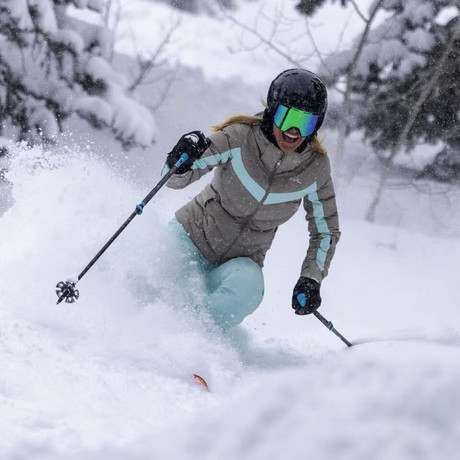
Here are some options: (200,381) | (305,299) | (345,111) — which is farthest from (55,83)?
(200,381)

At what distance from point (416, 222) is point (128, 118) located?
7.61 metres

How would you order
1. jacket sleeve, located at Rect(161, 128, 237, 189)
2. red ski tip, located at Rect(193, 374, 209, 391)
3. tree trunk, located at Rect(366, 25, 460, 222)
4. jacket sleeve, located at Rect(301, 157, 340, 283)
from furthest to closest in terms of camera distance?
1. tree trunk, located at Rect(366, 25, 460, 222)
2. jacket sleeve, located at Rect(301, 157, 340, 283)
3. jacket sleeve, located at Rect(161, 128, 237, 189)
4. red ski tip, located at Rect(193, 374, 209, 391)

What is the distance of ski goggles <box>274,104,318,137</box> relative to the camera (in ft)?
9.57

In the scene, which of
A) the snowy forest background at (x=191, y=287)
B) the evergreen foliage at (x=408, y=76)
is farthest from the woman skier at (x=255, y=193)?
the evergreen foliage at (x=408, y=76)

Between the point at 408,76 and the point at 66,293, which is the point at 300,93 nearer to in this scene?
the point at 66,293

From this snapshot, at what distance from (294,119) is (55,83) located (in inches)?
343

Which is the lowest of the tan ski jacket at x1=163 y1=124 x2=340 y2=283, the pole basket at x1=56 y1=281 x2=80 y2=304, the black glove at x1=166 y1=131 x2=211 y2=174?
the pole basket at x1=56 y1=281 x2=80 y2=304

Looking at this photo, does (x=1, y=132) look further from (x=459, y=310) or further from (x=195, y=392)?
(x=195, y=392)

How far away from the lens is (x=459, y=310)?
8805 millimetres

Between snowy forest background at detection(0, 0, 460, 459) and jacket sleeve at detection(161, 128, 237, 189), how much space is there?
44 cm

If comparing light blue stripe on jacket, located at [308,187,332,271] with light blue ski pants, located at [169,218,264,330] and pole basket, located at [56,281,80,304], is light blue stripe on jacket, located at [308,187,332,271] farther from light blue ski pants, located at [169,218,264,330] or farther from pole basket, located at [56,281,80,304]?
pole basket, located at [56,281,80,304]

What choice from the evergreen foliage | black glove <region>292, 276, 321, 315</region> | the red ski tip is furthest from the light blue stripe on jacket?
the evergreen foliage

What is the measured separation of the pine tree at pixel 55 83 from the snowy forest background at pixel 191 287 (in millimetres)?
31

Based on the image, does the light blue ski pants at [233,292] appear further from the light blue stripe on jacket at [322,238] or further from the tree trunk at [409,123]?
the tree trunk at [409,123]
